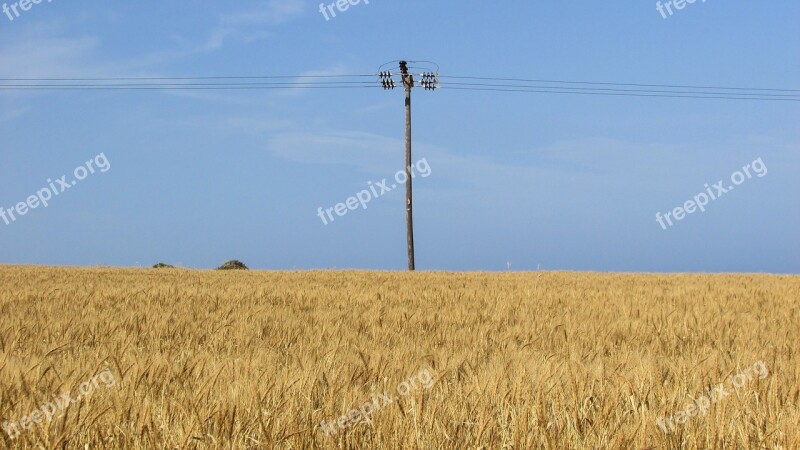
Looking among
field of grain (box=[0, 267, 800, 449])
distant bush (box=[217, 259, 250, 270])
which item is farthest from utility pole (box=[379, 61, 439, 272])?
field of grain (box=[0, 267, 800, 449])

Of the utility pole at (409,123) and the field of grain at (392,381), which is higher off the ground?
the utility pole at (409,123)

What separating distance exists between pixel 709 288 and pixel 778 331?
6595mm

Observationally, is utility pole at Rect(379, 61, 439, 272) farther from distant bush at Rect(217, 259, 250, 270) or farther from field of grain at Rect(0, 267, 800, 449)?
field of grain at Rect(0, 267, 800, 449)

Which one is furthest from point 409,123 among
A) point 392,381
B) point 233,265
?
point 392,381

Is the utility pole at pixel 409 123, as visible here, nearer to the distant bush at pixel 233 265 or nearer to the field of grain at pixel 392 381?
the distant bush at pixel 233 265

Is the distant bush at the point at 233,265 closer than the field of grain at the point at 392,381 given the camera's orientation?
No

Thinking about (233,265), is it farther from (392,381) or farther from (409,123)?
(392,381)

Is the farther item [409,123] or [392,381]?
[409,123]

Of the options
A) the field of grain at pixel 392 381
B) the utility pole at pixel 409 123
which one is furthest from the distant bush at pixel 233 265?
the field of grain at pixel 392 381

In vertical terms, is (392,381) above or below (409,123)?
below

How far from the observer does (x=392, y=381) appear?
12.4 feet

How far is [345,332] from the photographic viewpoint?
6.62 metres

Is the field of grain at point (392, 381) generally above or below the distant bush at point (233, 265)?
below

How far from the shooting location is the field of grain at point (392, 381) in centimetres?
269
